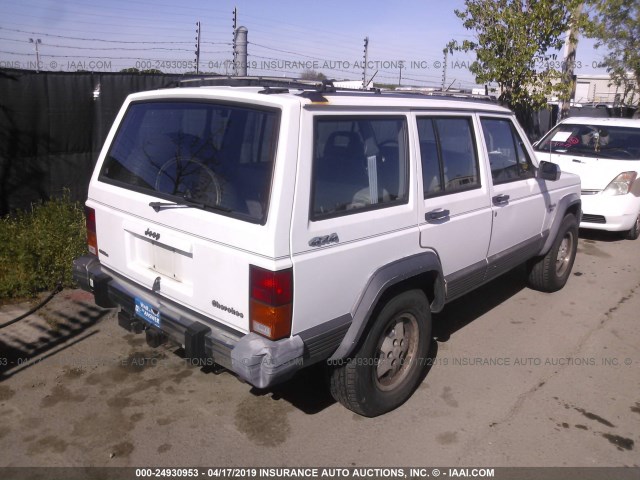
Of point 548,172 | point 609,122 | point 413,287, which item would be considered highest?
point 609,122

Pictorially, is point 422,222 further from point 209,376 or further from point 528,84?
point 528,84

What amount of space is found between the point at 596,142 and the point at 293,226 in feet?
24.1

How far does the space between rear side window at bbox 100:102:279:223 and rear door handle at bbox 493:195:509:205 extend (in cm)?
217

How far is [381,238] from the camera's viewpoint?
3057 millimetres

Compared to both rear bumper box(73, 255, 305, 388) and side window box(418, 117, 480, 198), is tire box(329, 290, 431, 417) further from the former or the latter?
side window box(418, 117, 480, 198)

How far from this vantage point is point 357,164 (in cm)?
303

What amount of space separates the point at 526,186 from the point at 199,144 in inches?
116

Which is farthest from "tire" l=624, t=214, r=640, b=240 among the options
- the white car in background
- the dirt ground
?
the dirt ground

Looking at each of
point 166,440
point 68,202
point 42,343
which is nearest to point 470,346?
point 166,440

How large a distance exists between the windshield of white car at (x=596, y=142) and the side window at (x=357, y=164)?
5667mm

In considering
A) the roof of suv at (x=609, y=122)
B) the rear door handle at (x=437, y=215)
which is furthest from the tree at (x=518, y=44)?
the rear door handle at (x=437, y=215)

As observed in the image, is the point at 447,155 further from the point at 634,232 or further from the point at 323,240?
the point at 634,232

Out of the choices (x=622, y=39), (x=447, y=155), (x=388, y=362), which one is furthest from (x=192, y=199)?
(x=622, y=39)

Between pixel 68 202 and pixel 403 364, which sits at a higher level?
pixel 68 202
